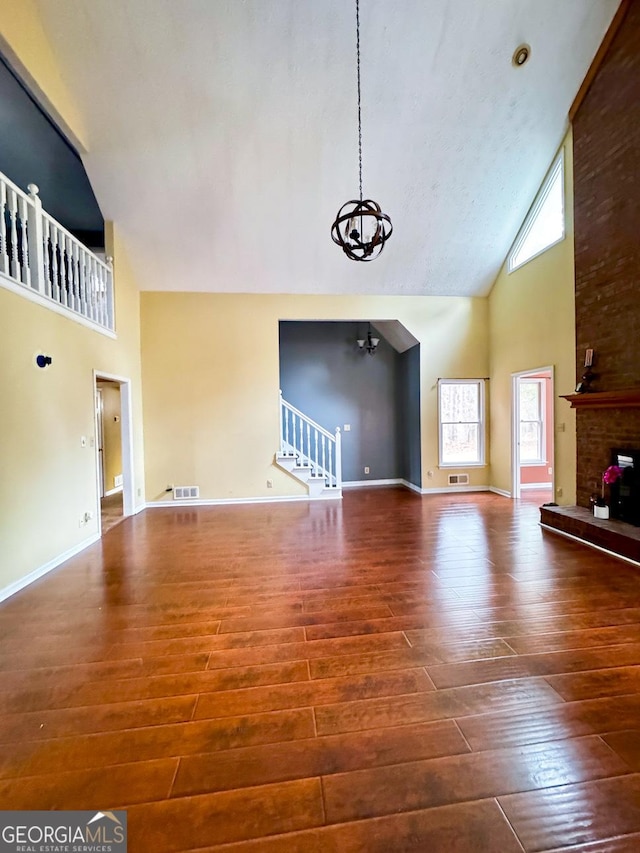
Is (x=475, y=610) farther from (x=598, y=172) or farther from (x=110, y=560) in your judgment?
(x=598, y=172)

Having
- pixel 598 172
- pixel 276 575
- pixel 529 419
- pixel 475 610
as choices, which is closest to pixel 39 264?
pixel 276 575

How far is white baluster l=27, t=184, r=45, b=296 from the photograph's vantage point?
11.8ft

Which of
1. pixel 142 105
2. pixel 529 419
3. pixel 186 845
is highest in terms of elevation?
pixel 142 105

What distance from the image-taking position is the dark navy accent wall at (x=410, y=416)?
704 cm

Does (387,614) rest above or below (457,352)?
below

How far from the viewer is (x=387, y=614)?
2.70 meters

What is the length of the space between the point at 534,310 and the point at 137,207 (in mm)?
5954

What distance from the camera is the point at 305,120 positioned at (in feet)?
14.6

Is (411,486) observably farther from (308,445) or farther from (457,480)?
(308,445)

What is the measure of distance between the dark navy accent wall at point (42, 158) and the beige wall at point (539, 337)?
20.8ft

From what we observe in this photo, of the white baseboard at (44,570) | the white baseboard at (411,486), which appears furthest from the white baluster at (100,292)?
the white baseboard at (411,486)

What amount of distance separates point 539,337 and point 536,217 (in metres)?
1.85

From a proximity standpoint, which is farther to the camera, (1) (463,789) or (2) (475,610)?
(2) (475,610)

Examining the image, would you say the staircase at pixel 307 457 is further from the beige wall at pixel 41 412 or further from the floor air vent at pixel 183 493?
the beige wall at pixel 41 412
